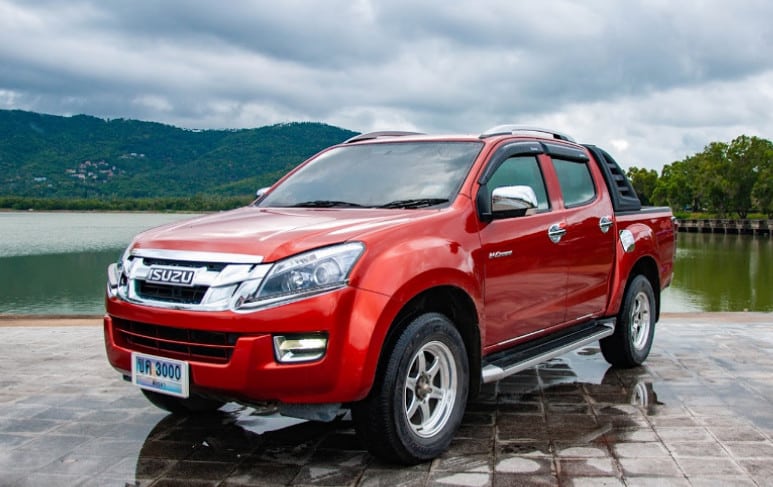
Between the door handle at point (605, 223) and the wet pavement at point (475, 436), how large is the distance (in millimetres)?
1265

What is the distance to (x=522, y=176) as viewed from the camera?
5.13 meters

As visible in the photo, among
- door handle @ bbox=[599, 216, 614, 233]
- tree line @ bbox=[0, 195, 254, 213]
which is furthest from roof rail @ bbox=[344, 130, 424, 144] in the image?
tree line @ bbox=[0, 195, 254, 213]

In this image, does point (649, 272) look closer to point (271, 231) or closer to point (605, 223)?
point (605, 223)

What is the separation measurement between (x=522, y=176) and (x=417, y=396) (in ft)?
6.18

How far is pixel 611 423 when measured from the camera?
4.80 meters

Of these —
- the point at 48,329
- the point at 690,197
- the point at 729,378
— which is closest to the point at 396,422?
the point at 729,378

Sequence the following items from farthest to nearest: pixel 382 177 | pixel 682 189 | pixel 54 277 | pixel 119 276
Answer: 1. pixel 682 189
2. pixel 54 277
3. pixel 382 177
4. pixel 119 276

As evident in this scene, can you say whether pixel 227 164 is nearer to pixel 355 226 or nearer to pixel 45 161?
pixel 45 161

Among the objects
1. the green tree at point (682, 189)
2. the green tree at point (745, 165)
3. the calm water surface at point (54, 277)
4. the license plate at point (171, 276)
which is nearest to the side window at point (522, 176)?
the license plate at point (171, 276)

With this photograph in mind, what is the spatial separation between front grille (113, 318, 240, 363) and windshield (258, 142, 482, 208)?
1398mm

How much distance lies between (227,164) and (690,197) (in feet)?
247

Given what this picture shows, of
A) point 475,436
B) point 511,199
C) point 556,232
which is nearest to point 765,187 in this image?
→ point 556,232

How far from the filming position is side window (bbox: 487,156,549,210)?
485cm

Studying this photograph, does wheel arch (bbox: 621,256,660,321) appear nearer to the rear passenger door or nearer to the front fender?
the rear passenger door
